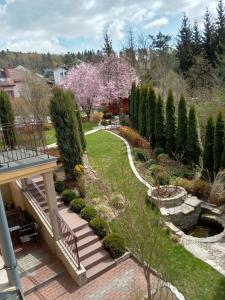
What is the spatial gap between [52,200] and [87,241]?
1.89 m

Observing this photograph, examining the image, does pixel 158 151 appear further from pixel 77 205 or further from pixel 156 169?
pixel 77 205

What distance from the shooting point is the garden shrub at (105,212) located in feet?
33.9

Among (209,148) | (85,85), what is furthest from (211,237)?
(85,85)

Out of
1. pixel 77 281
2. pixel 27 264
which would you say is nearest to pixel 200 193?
pixel 77 281

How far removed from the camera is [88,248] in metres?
9.01

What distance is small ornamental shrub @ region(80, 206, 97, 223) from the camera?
999 centimetres

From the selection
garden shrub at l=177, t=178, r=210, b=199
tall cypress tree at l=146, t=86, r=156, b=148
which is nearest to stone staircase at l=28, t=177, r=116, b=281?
garden shrub at l=177, t=178, r=210, b=199

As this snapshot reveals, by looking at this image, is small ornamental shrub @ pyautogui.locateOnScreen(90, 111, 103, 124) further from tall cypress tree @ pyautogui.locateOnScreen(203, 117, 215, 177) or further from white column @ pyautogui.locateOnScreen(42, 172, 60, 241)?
white column @ pyautogui.locateOnScreen(42, 172, 60, 241)

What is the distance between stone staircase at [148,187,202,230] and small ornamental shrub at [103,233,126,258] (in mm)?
2178

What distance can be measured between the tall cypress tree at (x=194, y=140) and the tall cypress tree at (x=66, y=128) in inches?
227

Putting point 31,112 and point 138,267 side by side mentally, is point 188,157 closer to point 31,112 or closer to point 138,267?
point 138,267

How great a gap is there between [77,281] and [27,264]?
1844 mm

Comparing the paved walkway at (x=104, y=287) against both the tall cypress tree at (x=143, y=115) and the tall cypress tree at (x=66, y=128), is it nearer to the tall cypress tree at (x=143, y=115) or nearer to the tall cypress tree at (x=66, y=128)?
the tall cypress tree at (x=66, y=128)

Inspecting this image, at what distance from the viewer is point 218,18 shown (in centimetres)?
3722
